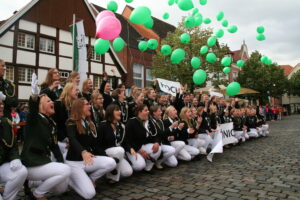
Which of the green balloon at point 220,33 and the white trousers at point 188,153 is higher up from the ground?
the green balloon at point 220,33

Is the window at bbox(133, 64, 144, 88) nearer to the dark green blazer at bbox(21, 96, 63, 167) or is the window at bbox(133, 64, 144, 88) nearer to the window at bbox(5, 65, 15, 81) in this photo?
the window at bbox(5, 65, 15, 81)

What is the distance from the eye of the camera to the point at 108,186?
4.95m

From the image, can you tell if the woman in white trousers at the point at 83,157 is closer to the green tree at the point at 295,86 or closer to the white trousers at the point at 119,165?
the white trousers at the point at 119,165

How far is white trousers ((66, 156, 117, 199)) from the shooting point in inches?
161

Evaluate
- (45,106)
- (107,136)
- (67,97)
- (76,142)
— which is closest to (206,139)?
(107,136)

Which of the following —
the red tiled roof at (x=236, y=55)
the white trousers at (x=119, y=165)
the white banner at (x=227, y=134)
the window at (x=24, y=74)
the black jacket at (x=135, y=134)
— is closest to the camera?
the white trousers at (x=119, y=165)

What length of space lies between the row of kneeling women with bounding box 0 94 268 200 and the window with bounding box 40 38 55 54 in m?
14.7

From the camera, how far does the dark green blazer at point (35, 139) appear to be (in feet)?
12.5

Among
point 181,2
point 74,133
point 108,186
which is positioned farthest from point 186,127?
point 181,2

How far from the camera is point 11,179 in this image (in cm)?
357

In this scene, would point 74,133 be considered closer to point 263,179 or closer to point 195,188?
point 195,188

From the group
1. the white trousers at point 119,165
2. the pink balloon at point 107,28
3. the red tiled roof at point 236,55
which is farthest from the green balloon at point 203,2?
the red tiled roof at point 236,55

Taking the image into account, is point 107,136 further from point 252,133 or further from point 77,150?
Answer: point 252,133

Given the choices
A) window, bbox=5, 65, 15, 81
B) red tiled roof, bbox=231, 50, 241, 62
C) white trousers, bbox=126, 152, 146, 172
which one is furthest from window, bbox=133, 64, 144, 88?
red tiled roof, bbox=231, 50, 241, 62
